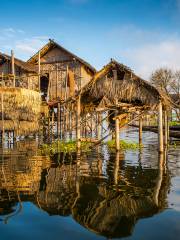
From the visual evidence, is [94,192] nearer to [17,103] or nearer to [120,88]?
[120,88]

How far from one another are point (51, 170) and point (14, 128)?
Result: 1218 centimetres

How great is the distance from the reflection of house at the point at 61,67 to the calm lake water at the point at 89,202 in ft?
54.9

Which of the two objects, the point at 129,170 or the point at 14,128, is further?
the point at 14,128

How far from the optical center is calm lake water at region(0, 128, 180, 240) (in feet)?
14.7

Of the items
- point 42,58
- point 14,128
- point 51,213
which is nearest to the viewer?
point 51,213

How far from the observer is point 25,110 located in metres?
21.1

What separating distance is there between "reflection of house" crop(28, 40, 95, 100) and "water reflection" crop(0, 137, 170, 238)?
Answer: 1608cm

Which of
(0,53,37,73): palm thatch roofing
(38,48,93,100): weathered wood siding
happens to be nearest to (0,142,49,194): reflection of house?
(38,48,93,100): weathered wood siding

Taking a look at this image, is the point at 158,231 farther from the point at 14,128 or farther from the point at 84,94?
the point at 14,128

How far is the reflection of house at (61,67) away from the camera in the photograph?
26.3m

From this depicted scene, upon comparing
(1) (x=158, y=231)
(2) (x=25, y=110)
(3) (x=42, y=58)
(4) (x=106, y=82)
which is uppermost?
(3) (x=42, y=58)

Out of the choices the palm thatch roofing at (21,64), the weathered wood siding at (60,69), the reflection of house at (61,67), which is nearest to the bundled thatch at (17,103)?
the reflection of house at (61,67)

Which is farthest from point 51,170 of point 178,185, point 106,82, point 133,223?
point 106,82

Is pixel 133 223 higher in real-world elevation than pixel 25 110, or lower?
lower
